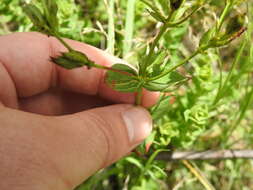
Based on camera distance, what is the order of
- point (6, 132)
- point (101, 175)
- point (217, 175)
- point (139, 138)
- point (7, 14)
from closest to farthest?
1. point (6, 132)
2. point (139, 138)
3. point (101, 175)
4. point (7, 14)
5. point (217, 175)

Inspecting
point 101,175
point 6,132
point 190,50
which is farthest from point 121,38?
point 6,132

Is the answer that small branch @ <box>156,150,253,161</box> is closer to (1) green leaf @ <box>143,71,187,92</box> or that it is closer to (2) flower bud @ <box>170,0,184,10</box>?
(1) green leaf @ <box>143,71,187,92</box>

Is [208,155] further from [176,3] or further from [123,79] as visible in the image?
[176,3]

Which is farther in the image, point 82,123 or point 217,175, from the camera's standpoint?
point 217,175

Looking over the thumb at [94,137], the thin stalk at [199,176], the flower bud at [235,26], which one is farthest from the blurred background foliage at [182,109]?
the flower bud at [235,26]

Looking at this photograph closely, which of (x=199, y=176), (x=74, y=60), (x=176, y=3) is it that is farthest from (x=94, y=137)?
(x=199, y=176)

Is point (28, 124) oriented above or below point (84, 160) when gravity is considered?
above

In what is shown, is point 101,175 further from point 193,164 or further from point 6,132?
point 6,132

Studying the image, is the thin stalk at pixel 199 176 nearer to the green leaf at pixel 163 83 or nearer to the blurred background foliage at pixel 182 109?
the blurred background foliage at pixel 182 109
